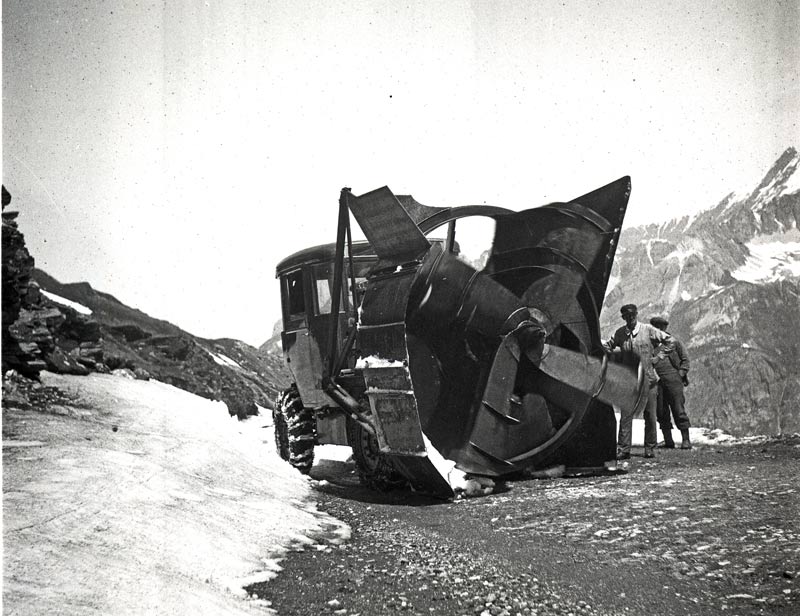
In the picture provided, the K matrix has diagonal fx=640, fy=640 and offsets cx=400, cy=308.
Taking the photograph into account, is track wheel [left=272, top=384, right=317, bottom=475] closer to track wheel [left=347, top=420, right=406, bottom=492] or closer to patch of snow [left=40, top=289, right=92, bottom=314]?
track wheel [left=347, top=420, right=406, bottom=492]

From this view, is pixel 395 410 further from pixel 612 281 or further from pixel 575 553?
pixel 612 281

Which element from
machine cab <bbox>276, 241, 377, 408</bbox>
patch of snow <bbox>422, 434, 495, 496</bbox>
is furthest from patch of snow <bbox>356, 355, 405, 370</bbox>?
machine cab <bbox>276, 241, 377, 408</bbox>

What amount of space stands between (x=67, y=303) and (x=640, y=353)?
4.64 m

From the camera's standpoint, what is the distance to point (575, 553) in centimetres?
297

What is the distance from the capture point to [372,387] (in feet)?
13.7

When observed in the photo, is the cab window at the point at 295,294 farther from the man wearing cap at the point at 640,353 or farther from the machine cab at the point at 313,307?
the man wearing cap at the point at 640,353

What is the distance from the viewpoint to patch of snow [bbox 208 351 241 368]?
464 cm

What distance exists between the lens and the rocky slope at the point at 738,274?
4.53 meters

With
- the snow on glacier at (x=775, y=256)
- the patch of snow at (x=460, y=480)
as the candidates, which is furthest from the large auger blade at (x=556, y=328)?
the snow on glacier at (x=775, y=256)

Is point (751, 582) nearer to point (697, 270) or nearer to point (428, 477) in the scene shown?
point (428, 477)

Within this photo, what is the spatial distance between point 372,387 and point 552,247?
71.8 inches

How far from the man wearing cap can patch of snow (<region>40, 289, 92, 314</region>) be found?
12.6ft

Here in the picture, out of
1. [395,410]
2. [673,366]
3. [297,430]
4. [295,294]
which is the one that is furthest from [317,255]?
[673,366]

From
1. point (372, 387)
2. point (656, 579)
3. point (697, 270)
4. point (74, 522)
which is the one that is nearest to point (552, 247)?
point (372, 387)
